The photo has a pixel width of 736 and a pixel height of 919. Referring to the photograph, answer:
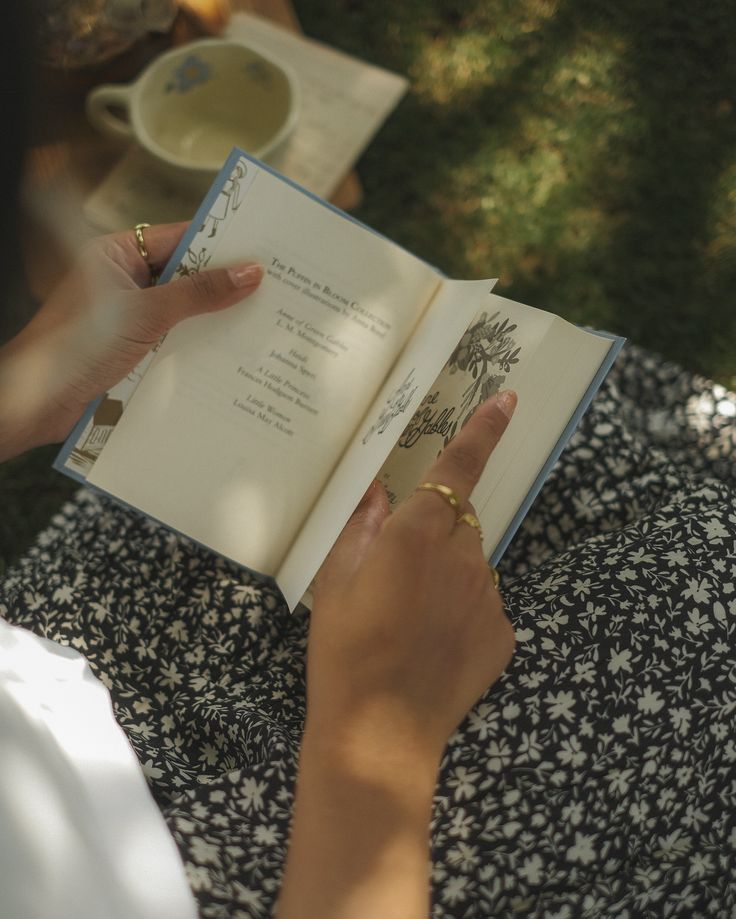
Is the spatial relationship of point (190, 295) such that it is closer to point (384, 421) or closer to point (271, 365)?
point (271, 365)

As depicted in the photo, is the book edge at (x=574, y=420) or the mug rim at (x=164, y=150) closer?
the book edge at (x=574, y=420)

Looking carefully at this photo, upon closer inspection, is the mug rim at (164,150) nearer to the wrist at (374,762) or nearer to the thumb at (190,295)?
the thumb at (190,295)

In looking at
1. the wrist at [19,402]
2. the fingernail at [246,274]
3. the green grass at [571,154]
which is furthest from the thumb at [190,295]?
the green grass at [571,154]

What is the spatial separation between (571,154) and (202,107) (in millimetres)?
681

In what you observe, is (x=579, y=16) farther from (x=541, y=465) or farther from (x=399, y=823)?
(x=399, y=823)

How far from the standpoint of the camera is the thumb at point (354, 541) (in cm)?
70

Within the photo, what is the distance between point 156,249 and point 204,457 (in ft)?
0.74

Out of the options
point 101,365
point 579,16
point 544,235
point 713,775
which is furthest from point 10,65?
point 579,16

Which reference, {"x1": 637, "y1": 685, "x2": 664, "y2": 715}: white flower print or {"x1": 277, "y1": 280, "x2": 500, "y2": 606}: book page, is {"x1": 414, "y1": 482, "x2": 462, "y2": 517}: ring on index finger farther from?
{"x1": 637, "y1": 685, "x2": 664, "y2": 715}: white flower print

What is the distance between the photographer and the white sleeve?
57 centimetres

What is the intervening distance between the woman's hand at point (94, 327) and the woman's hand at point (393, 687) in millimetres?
294

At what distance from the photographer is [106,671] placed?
84cm

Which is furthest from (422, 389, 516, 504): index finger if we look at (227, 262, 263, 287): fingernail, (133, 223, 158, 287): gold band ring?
(133, 223, 158, 287): gold band ring

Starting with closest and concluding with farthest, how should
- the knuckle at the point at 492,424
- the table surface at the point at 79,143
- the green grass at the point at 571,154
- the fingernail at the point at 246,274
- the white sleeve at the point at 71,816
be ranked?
the white sleeve at the point at 71,816, the knuckle at the point at 492,424, the fingernail at the point at 246,274, the table surface at the point at 79,143, the green grass at the point at 571,154
